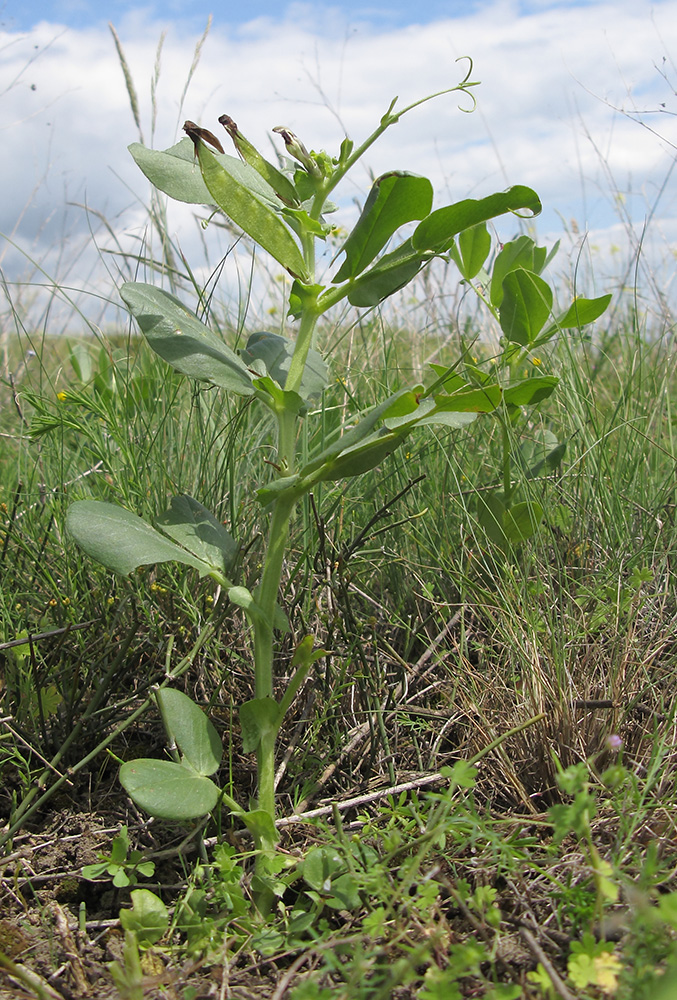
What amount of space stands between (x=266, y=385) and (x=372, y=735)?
0.62m

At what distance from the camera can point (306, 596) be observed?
144cm

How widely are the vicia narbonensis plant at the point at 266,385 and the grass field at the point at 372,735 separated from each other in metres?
0.14

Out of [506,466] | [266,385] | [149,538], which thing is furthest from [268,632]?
[506,466]

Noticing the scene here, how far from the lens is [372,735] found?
4.21ft

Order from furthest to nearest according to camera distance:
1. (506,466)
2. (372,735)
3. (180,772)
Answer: (506,466) → (372,735) → (180,772)

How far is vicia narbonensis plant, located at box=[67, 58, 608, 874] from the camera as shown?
104 cm

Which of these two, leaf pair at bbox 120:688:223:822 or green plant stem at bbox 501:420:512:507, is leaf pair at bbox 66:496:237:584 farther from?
green plant stem at bbox 501:420:512:507

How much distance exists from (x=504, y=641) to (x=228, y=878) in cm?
63

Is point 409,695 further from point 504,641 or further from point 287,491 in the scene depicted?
point 287,491

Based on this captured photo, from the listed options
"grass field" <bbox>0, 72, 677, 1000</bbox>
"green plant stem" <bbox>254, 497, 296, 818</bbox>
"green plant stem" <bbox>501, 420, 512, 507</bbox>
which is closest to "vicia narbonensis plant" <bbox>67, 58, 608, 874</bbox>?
"green plant stem" <bbox>254, 497, 296, 818</bbox>

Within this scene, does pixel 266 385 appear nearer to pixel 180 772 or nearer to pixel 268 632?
pixel 268 632

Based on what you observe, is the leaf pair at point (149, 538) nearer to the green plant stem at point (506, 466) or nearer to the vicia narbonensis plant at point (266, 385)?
the vicia narbonensis plant at point (266, 385)

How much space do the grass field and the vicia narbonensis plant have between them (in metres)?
0.14

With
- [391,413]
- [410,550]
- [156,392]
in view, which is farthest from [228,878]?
[156,392]
